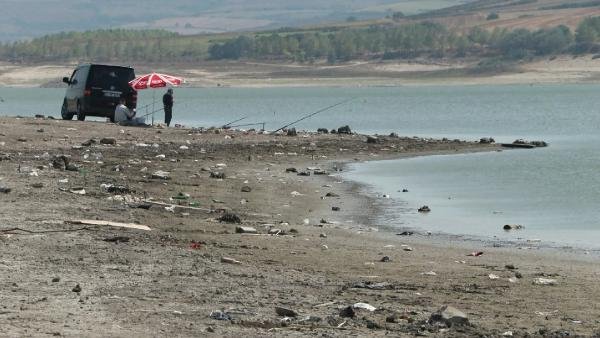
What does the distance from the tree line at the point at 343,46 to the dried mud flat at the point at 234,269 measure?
124 m

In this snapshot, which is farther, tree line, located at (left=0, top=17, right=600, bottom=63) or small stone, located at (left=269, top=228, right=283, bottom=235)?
tree line, located at (left=0, top=17, right=600, bottom=63)

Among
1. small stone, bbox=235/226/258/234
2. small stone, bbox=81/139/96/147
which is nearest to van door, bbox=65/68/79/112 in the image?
small stone, bbox=81/139/96/147

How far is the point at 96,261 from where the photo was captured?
11.6 meters

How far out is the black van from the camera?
34156 millimetres

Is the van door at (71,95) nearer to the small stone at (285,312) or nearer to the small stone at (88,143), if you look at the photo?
the small stone at (88,143)

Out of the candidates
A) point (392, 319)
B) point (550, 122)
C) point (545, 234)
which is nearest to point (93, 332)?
point (392, 319)

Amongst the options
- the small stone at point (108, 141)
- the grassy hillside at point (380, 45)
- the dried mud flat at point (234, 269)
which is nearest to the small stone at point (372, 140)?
the small stone at point (108, 141)

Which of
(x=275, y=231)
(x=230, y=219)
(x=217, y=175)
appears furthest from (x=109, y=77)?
(x=275, y=231)

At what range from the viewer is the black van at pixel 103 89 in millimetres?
34156

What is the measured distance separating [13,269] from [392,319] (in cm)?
317

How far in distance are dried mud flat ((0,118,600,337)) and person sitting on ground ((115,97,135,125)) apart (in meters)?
11.2

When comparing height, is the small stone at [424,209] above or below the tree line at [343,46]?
above

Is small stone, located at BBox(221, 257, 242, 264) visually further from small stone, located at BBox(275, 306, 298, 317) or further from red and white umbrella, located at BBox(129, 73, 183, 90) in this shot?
red and white umbrella, located at BBox(129, 73, 183, 90)

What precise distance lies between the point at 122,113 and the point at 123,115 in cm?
8
